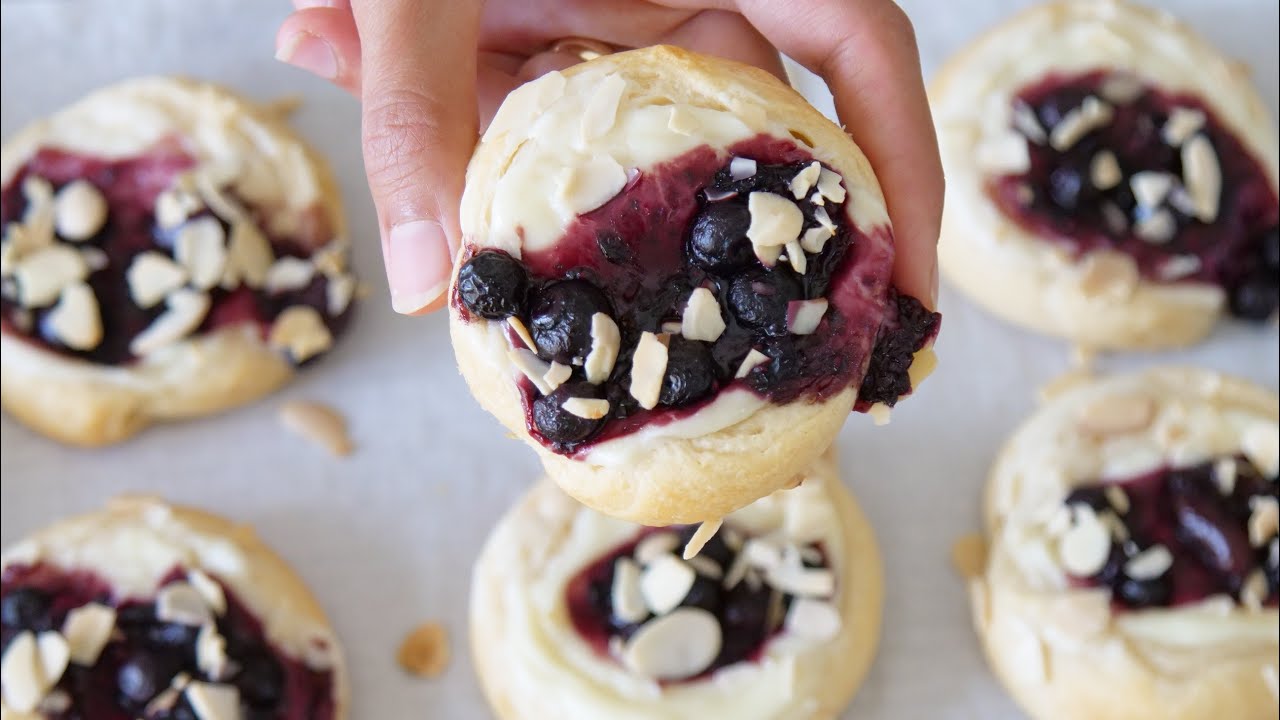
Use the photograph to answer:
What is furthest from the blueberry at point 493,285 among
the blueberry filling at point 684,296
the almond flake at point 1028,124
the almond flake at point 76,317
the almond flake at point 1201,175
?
the almond flake at point 1201,175

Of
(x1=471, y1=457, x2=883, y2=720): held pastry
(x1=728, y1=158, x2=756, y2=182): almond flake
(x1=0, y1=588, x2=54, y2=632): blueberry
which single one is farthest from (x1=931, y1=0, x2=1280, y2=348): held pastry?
(x1=0, y1=588, x2=54, y2=632): blueberry

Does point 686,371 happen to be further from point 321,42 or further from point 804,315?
point 321,42

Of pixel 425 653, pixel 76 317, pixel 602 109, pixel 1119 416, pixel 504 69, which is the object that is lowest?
pixel 425 653

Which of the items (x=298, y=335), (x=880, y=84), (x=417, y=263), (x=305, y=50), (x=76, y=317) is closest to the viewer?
(x=417, y=263)

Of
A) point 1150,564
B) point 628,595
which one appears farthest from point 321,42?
point 1150,564

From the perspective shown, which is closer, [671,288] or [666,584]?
[671,288]

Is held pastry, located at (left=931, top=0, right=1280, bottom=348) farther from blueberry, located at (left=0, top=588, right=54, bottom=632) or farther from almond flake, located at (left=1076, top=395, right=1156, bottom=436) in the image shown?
blueberry, located at (left=0, top=588, right=54, bottom=632)
